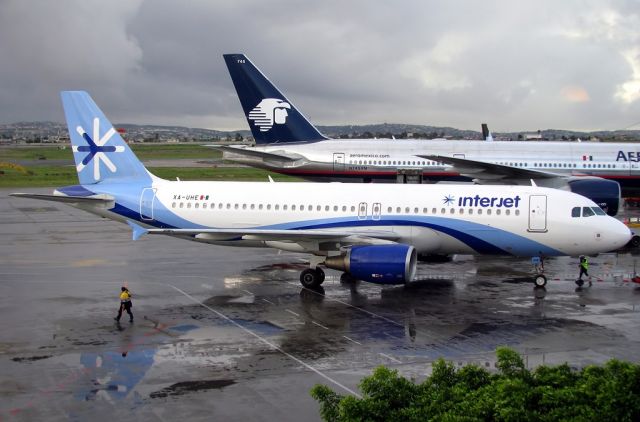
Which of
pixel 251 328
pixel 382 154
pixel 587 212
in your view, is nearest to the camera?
pixel 251 328

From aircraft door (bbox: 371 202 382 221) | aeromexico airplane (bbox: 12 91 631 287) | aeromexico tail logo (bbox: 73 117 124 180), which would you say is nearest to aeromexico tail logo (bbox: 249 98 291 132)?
Result: aeromexico airplane (bbox: 12 91 631 287)

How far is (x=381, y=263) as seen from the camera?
2277 cm

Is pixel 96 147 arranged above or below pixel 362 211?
above

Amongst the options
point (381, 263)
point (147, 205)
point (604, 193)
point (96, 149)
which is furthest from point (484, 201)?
point (96, 149)

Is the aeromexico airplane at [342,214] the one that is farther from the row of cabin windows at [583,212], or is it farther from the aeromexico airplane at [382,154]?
the aeromexico airplane at [382,154]

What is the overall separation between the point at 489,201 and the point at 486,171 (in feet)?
60.7

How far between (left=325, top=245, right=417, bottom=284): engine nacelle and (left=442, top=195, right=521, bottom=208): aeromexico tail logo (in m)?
3.53

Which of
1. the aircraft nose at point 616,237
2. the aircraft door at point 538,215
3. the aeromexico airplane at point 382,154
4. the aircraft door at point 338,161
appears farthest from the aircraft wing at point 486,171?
the aircraft nose at point 616,237

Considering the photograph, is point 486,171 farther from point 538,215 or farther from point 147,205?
point 147,205

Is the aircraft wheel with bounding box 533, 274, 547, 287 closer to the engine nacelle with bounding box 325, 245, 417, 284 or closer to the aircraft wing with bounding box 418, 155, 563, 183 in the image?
the engine nacelle with bounding box 325, 245, 417, 284

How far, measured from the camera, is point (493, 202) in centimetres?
2578

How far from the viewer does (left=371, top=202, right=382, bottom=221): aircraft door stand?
26.3 m

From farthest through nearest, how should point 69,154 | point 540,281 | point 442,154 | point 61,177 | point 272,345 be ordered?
point 69,154 → point 61,177 → point 442,154 → point 540,281 → point 272,345

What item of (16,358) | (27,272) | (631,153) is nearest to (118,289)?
(27,272)
